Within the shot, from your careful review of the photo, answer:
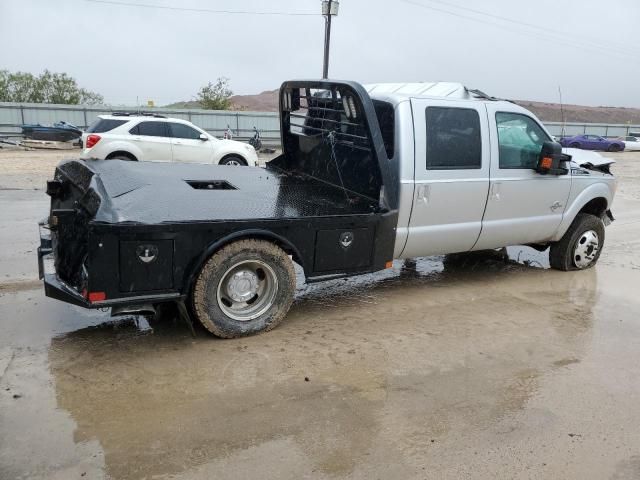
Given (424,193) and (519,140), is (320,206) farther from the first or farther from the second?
(519,140)

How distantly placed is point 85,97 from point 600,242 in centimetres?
5930

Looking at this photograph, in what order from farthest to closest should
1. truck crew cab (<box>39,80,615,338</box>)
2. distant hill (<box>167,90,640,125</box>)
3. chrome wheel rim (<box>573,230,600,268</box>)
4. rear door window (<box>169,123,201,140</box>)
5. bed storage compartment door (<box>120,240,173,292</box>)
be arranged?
distant hill (<box>167,90,640,125</box>), rear door window (<box>169,123,201,140</box>), chrome wheel rim (<box>573,230,600,268</box>), truck crew cab (<box>39,80,615,338</box>), bed storage compartment door (<box>120,240,173,292</box>)

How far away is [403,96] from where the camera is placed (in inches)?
213

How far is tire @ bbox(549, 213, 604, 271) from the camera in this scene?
6.96m

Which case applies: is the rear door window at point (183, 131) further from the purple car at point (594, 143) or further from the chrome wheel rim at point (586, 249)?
the purple car at point (594, 143)

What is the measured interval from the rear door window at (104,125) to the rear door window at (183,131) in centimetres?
119

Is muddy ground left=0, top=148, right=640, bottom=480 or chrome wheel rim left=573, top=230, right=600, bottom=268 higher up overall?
chrome wheel rim left=573, top=230, right=600, bottom=268

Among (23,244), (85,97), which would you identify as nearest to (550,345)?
(23,244)

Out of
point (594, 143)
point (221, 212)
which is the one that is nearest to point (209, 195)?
point (221, 212)

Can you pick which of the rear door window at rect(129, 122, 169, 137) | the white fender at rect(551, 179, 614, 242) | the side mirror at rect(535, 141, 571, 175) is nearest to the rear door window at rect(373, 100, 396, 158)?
the side mirror at rect(535, 141, 571, 175)

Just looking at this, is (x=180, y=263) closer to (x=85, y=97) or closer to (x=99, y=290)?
(x=99, y=290)

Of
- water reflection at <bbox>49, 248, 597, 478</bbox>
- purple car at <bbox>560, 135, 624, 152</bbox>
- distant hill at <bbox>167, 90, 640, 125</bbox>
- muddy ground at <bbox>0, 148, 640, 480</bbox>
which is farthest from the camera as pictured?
distant hill at <bbox>167, 90, 640, 125</bbox>

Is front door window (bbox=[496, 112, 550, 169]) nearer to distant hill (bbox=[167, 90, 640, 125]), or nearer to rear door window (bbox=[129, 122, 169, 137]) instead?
rear door window (bbox=[129, 122, 169, 137])

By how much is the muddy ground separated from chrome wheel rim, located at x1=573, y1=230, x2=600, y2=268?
1065 millimetres
